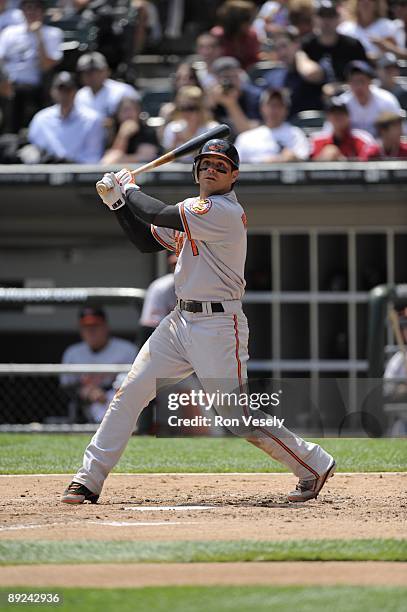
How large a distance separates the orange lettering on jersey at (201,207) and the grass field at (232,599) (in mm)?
2189

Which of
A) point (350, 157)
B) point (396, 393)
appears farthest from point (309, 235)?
point (396, 393)

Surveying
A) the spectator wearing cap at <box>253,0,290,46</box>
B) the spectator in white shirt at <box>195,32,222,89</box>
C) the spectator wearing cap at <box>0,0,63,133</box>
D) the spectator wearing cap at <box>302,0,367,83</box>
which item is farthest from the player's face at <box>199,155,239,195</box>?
the spectator wearing cap at <box>253,0,290,46</box>

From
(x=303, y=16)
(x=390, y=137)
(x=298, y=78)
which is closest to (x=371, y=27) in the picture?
(x=303, y=16)

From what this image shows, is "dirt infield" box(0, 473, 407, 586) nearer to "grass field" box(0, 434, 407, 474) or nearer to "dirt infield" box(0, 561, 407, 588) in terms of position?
"dirt infield" box(0, 561, 407, 588)

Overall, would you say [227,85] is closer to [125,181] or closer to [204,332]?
[125,181]

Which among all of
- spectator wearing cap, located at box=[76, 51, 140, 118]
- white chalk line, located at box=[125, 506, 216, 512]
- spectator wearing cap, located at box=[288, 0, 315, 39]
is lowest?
white chalk line, located at box=[125, 506, 216, 512]

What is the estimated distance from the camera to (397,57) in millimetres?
13195

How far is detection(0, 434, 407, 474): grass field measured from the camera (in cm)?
748

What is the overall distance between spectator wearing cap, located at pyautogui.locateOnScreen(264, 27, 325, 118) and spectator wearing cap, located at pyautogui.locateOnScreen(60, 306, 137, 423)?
3335 millimetres

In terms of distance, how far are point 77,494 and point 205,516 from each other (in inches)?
26.9

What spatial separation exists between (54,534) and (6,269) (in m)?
7.43

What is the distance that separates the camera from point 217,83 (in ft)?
40.2

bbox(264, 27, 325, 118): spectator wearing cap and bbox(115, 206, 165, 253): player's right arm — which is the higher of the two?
bbox(115, 206, 165, 253): player's right arm

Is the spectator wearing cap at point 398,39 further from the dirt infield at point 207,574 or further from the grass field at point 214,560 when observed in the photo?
the dirt infield at point 207,574
